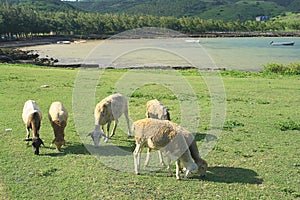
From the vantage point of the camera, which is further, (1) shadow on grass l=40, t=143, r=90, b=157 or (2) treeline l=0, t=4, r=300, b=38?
(2) treeline l=0, t=4, r=300, b=38

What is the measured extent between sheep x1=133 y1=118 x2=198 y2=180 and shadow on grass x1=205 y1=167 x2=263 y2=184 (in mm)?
750

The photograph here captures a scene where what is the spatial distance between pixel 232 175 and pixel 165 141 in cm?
214

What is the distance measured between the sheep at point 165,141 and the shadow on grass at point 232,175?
75 cm

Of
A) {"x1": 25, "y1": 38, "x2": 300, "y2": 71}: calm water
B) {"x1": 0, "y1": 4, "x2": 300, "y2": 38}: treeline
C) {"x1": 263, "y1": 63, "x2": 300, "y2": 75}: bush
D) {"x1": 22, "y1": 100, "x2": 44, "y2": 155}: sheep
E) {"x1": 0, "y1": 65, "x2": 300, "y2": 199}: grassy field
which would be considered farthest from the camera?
{"x1": 0, "y1": 4, "x2": 300, "y2": 38}: treeline


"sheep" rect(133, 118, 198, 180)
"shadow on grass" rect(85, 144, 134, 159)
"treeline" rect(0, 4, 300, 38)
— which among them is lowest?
"shadow on grass" rect(85, 144, 134, 159)

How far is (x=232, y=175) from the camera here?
955 centimetres

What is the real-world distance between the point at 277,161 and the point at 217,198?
3376mm

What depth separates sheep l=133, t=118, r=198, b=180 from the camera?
918 centimetres

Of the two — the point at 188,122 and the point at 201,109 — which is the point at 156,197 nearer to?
the point at 188,122

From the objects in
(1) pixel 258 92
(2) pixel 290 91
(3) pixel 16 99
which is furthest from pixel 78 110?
(2) pixel 290 91

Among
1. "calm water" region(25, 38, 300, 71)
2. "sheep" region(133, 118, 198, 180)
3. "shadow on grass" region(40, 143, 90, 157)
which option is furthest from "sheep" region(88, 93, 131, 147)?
"calm water" region(25, 38, 300, 71)

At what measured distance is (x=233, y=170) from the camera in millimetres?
9914

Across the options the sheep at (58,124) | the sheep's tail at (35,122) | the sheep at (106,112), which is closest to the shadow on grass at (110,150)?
the sheep at (106,112)

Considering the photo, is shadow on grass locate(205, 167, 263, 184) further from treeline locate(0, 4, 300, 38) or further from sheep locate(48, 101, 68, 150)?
treeline locate(0, 4, 300, 38)
